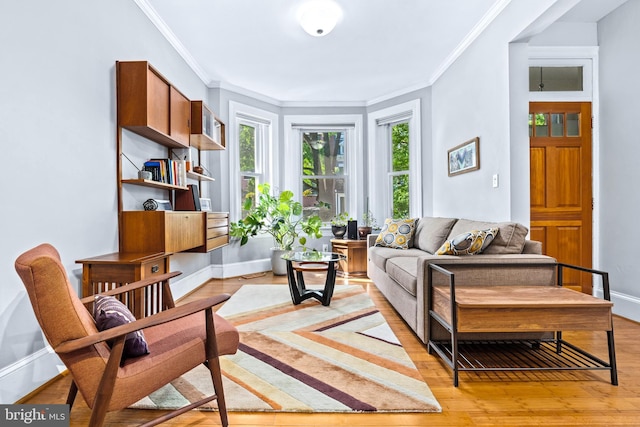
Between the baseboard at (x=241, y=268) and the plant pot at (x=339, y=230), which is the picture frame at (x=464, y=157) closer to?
the plant pot at (x=339, y=230)

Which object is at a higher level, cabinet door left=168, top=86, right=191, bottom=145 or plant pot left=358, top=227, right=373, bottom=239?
cabinet door left=168, top=86, right=191, bottom=145

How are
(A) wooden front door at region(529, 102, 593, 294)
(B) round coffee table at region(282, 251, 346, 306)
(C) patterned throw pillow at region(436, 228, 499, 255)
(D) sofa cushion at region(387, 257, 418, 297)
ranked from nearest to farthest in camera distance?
(C) patterned throw pillow at region(436, 228, 499, 255) < (D) sofa cushion at region(387, 257, 418, 297) < (B) round coffee table at region(282, 251, 346, 306) < (A) wooden front door at region(529, 102, 593, 294)

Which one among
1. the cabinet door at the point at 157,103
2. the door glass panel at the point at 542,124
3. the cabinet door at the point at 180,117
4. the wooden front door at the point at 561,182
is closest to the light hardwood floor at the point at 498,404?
the wooden front door at the point at 561,182

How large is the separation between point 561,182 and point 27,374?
4461 mm

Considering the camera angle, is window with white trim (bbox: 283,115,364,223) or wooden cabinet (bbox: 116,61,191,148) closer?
wooden cabinet (bbox: 116,61,191,148)

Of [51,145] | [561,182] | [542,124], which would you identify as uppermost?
[542,124]

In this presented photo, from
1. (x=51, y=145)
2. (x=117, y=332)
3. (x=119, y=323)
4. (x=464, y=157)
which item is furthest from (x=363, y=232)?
(x=117, y=332)

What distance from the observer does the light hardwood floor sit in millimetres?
1516

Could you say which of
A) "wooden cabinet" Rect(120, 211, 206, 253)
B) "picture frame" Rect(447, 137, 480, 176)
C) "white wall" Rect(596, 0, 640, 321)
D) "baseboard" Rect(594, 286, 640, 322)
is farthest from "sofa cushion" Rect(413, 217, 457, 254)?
"wooden cabinet" Rect(120, 211, 206, 253)

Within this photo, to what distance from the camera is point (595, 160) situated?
3250mm

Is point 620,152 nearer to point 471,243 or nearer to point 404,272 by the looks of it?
point 471,243

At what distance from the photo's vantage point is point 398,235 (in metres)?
4.07

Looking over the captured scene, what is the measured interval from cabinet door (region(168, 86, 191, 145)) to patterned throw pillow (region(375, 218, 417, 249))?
2.50m

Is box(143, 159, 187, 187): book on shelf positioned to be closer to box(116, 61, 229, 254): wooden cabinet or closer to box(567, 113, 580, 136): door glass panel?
box(116, 61, 229, 254): wooden cabinet
